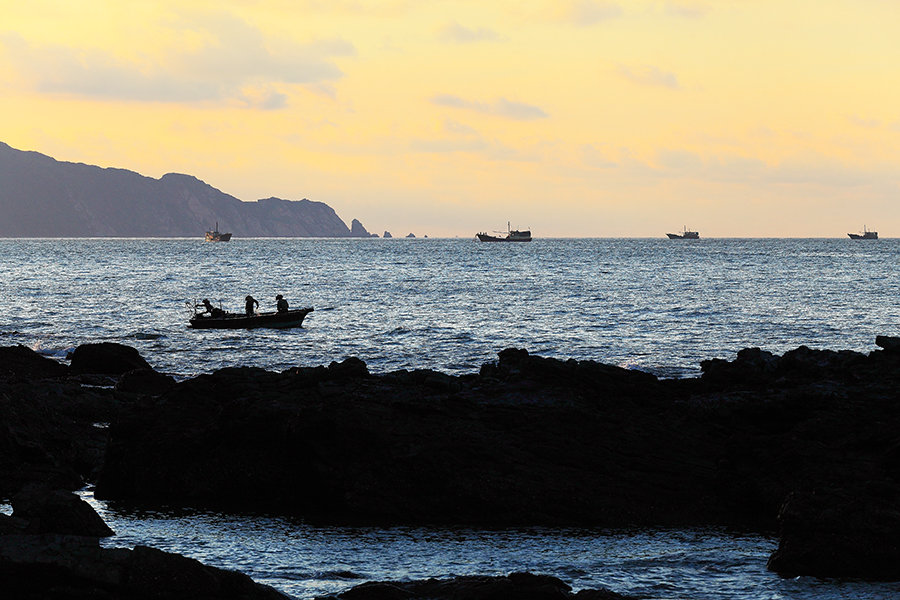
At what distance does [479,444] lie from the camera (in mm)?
18672

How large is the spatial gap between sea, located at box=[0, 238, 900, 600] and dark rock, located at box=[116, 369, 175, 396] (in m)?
9.57

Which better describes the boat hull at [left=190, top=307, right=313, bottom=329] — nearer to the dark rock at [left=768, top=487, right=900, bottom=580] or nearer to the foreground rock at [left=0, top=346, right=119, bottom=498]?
the foreground rock at [left=0, top=346, right=119, bottom=498]

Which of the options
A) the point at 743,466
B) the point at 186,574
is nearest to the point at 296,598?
the point at 186,574

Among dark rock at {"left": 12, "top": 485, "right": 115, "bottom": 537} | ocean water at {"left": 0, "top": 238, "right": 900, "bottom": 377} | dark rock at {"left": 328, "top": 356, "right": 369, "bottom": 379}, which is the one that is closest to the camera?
dark rock at {"left": 12, "top": 485, "right": 115, "bottom": 537}

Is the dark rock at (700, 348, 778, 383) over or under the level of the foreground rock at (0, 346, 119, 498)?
over

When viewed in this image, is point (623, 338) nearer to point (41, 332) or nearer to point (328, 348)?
point (328, 348)

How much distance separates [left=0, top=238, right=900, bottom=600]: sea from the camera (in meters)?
14.8

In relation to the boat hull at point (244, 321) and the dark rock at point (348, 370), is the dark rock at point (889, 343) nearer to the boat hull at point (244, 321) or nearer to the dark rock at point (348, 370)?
the dark rock at point (348, 370)

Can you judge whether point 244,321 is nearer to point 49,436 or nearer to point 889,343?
point 49,436

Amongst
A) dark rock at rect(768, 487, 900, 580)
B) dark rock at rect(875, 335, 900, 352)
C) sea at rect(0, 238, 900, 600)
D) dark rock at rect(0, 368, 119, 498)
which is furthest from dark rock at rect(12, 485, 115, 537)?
dark rock at rect(875, 335, 900, 352)

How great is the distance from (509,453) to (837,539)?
614 cm

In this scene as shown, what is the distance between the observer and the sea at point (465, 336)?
14789 mm

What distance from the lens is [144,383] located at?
29922 mm

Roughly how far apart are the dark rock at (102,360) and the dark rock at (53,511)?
71.4ft
